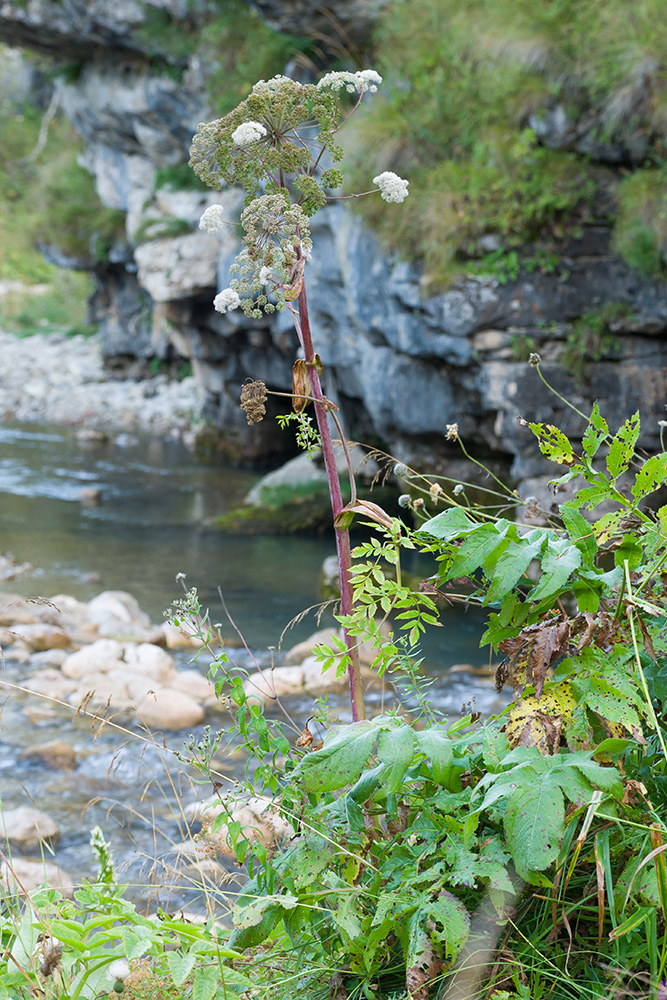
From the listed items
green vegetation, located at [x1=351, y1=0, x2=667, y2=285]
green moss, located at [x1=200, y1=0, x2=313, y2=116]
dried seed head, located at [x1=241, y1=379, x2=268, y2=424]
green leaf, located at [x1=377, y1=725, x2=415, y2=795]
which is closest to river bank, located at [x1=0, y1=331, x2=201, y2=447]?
green moss, located at [x1=200, y1=0, x2=313, y2=116]

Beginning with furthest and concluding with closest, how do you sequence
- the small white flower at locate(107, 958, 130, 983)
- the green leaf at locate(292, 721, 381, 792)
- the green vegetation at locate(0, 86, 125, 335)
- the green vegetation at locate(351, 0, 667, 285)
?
1. the green vegetation at locate(0, 86, 125, 335)
2. the green vegetation at locate(351, 0, 667, 285)
3. the small white flower at locate(107, 958, 130, 983)
4. the green leaf at locate(292, 721, 381, 792)

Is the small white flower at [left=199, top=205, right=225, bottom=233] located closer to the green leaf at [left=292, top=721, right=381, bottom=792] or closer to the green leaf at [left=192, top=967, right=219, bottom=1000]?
the green leaf at [left=292, top=721, right=381, bottom=792]

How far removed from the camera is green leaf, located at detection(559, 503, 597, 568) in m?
1.20

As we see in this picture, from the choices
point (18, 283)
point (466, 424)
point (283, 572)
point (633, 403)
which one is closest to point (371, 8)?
point (466, 424)

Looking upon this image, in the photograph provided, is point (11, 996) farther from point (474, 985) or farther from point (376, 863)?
point (474, 985)

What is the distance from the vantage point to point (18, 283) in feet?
94.2

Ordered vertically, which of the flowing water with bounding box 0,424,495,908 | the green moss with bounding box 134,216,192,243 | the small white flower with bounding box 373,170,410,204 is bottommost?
the flowing water with bounding box 0,424,495,908

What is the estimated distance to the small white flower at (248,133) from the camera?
3.87 feet

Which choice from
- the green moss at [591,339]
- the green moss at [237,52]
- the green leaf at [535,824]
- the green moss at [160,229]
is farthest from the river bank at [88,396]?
the green leaf at [535,824]

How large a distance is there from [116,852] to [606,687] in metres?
2.61

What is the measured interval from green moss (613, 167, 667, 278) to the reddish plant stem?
5.38 m

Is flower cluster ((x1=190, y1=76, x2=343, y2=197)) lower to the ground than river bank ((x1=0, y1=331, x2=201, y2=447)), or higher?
higher

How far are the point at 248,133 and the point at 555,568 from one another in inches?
30.8

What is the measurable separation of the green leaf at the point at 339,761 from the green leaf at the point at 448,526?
30 cm
